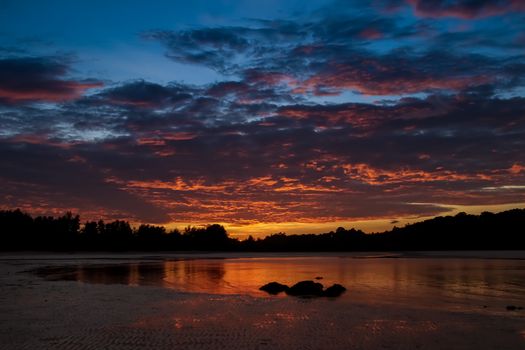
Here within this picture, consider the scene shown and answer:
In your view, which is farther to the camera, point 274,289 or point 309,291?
point 274,289

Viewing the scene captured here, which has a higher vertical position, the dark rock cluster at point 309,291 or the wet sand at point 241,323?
the dark rock cluster at point 309,291

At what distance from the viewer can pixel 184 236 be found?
18938cm

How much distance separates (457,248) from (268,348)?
14334cm

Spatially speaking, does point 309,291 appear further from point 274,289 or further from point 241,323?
point 241,323

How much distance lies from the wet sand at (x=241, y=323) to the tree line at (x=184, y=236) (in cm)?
10922

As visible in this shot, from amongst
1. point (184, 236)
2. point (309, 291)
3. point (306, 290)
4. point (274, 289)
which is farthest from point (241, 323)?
point (184, 236)

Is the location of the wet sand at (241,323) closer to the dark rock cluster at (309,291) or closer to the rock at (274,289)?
the dark rock cluster at (309,291)

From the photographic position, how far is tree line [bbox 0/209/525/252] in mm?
127438

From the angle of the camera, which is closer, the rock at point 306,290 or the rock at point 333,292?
the rock at point 333,292

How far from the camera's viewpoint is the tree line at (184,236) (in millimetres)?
127438

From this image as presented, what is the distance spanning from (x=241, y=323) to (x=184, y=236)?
571 feet

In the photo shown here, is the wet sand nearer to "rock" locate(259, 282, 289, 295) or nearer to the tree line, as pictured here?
"rock" locate(259, 282, 289, 295)

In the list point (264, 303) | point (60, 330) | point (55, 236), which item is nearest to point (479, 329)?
point (264, 303)

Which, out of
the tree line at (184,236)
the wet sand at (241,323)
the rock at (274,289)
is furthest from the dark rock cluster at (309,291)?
the tree line at (184,236)
